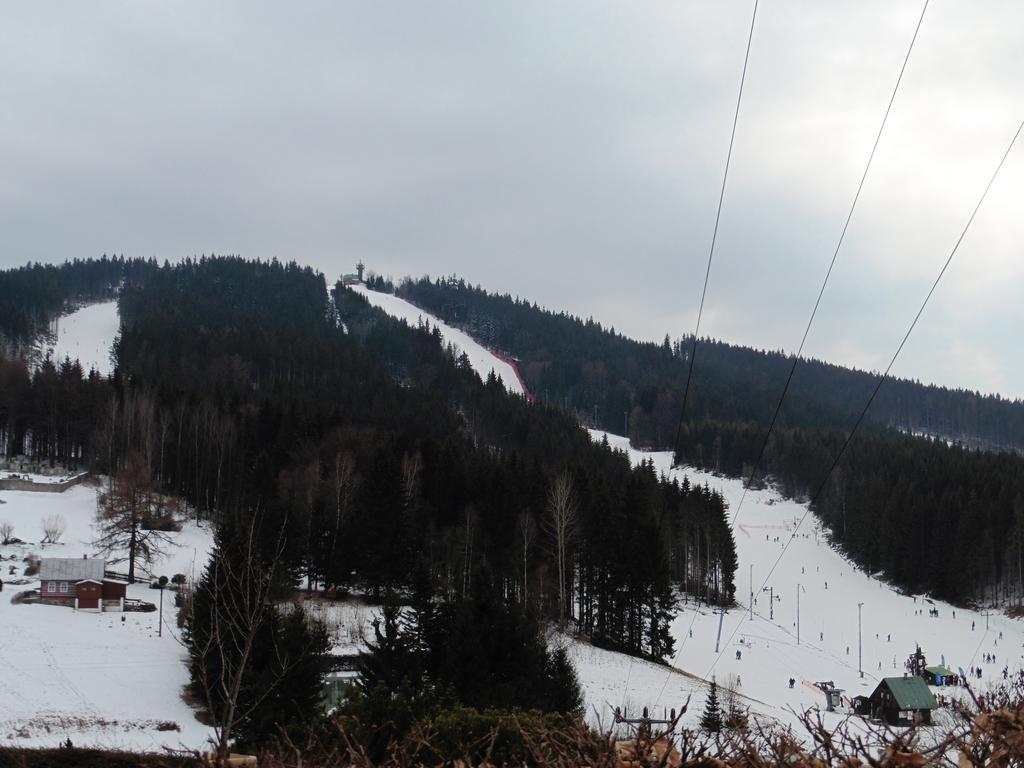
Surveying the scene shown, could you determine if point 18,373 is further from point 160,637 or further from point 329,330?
point 329,330

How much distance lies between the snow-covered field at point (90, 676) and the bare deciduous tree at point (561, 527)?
2036cm

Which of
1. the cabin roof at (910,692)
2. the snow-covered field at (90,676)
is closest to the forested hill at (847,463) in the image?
the cabin roof at (910,692)

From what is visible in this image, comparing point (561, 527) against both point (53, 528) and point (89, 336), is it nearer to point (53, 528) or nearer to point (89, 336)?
point (53, 528)

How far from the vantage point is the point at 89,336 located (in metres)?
159

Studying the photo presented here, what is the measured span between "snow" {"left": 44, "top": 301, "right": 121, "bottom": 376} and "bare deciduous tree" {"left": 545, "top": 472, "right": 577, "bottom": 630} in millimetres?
102815

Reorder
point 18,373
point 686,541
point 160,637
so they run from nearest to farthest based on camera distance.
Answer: point 160,637 < point 686,541 < point 18,373

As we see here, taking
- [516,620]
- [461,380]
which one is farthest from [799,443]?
[516,620]

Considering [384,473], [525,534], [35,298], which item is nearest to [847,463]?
[525,534]

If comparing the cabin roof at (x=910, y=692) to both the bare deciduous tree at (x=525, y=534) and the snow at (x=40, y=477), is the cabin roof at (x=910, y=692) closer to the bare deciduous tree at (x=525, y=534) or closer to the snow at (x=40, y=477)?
the bare deciduous tree at (x=525, y=534)

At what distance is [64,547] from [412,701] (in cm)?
4241

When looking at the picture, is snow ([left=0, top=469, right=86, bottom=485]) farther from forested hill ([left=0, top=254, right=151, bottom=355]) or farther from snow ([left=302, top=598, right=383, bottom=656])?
forested hill ([left=0, top=254, right=151, bottom=355])

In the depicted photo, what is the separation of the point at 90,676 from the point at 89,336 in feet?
490

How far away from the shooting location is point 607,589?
45.0m

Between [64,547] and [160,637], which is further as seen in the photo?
[64,547]
